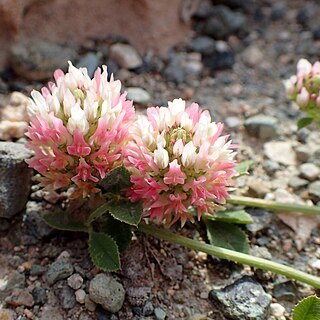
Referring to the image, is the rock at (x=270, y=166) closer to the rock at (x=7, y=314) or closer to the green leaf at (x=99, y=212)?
the green leaf at (x=99, y=212)

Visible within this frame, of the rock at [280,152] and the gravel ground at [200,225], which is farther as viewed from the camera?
the rock at [280,152]

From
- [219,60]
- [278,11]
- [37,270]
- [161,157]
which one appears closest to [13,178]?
[37,270]

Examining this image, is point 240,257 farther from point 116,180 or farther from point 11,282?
point 11,282

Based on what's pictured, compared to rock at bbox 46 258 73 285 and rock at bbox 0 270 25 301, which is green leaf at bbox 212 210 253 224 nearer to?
rock at bbox 46 258 73 285

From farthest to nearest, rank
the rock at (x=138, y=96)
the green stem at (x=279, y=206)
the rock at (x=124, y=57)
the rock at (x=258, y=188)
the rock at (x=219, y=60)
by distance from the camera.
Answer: the rock at (x=219, y=60)
the rock at (x=124, y=57)
the rock at (x=138, y=96)
the rock at (x=258, y=188)
the green stem at (x=279, y=206)

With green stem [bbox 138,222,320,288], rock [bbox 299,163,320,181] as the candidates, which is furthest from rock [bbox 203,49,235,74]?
green stem [bbox 138,222,320,288]

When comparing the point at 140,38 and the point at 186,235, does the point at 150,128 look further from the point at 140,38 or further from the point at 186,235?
the point at 140,38

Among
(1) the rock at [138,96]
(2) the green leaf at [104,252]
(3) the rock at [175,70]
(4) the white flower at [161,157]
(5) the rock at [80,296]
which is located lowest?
(5) the rock at [80,296]

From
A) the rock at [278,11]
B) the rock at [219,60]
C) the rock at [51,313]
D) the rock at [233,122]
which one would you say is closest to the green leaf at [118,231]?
the rock at [51,313]
